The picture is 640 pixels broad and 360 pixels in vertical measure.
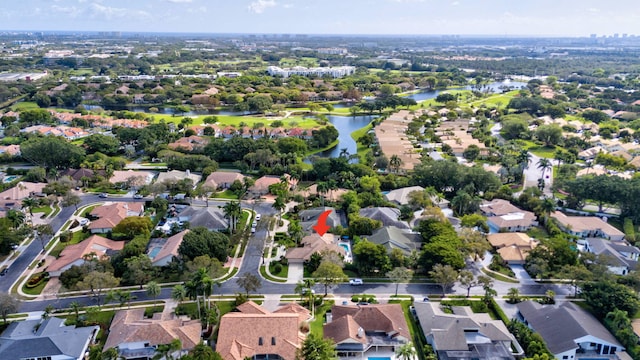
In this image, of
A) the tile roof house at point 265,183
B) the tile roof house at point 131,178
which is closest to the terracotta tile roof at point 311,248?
the tile roof house at point 265,183

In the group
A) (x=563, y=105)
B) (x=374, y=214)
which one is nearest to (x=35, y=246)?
(x=374, y=214)

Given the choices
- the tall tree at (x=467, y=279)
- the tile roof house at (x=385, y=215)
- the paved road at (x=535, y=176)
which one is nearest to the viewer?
the tall tree at (x=467, y=279)

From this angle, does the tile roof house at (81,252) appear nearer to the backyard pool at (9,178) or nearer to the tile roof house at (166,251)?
the tile roof house at (166,251)

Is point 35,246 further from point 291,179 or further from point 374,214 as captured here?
point 374,214

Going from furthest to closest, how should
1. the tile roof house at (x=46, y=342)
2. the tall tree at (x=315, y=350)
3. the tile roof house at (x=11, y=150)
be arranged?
1. the tile roof house at (x=11, y=150)
2. the tile roof house at (x=46, y=342)
3. the tall tree at (x=315, y=350)

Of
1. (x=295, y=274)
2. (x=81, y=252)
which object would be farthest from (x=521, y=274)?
(x=81, y=252)

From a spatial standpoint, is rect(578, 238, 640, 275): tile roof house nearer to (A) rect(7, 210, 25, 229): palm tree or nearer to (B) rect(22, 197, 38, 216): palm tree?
(A) rect(7, 210, 25, 229): palm tree
